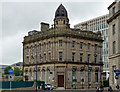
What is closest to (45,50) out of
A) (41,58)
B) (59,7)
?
(41,58)

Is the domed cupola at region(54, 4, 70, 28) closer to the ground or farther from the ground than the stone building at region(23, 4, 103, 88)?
farther from the ground

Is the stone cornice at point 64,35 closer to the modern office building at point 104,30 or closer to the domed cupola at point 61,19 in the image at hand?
the domed cupola at point 61,19

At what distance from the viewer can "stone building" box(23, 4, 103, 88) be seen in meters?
63.5

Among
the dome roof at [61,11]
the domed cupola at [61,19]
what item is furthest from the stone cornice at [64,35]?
the dome roof at [61,11]

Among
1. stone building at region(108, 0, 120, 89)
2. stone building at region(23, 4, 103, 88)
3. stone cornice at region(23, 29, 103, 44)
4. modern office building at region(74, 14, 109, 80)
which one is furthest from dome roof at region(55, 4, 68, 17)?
modern office building at region(74, 14, 109, 80)

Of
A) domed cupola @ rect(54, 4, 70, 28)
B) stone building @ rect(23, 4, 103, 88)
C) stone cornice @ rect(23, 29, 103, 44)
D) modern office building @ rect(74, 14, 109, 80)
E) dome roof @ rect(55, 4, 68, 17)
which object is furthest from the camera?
modern office building @ rect(74, 14, 109, 80)

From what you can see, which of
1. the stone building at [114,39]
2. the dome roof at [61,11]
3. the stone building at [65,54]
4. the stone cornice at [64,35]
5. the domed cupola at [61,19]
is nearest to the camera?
the stone building at [114,39]

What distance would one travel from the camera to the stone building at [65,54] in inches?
2500

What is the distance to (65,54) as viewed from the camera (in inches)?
2511

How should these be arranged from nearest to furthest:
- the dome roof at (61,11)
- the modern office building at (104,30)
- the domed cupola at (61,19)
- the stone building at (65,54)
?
the stone building at (65,54)
the domed cupola at (61,19)
the dome roof at (61,11)
the modern office building at (104,30)

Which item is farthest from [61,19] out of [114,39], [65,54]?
[114,39]

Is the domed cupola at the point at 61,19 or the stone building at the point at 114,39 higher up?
the domed cupola at the point at 61,19

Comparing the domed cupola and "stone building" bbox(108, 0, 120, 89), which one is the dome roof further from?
"stone building" bbox(108, 0, 120, 89)

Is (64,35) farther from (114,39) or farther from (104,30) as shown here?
(104,30)
